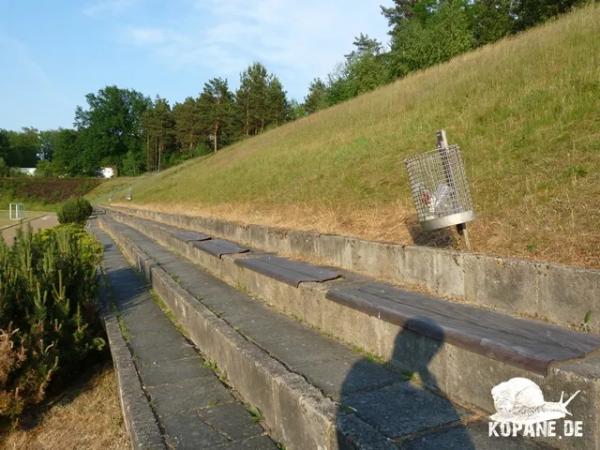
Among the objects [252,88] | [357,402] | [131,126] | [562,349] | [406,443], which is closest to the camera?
[406,443]

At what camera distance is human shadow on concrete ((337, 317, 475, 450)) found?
7.28ft

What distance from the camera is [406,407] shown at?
2639mm

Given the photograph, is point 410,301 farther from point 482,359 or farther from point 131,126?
point 131,126

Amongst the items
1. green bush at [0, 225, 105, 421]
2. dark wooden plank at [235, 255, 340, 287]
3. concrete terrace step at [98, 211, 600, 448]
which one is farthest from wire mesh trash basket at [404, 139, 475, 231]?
green bush at [0, 225, 105, 421]

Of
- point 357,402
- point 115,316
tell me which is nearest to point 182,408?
point 357,402

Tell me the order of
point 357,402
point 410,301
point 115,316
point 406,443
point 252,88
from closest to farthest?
point 406,443, point 357,402, point 410,301, point 115,316, point 252,88

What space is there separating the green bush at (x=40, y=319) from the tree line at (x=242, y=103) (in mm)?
29228

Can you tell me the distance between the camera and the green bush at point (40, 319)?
4.04m

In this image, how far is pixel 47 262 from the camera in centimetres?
488

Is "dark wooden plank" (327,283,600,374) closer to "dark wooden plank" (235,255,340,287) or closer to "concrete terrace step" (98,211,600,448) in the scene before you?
"concrete terrace step" (98,211,600,448)

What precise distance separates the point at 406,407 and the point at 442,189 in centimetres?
228

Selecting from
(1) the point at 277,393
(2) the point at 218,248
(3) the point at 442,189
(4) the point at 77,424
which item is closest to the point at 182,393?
(1) the point at 277,393

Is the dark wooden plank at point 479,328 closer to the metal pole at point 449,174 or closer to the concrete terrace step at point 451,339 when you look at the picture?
the concrete terrace step at point 451,339

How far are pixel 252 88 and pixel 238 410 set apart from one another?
174 ft
